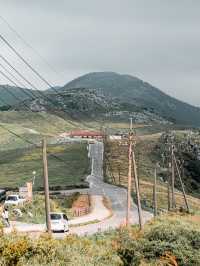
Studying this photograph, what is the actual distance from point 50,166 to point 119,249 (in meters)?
98.8

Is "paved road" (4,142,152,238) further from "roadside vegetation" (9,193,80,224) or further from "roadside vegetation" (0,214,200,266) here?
"roadside vegetation" (0,214,200,266)

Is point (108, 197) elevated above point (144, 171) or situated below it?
above

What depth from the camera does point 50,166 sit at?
129 m

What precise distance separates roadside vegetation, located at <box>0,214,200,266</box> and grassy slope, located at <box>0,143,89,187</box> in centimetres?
7313

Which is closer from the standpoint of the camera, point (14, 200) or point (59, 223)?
point (59, 223)

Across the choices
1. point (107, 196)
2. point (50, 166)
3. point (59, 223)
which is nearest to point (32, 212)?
point (59, 223)

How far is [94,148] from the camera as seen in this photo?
169 metres

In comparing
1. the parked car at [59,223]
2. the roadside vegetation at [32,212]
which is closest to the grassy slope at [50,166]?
the roadside vegetation at [32,212]

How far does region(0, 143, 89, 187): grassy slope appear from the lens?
375 ft

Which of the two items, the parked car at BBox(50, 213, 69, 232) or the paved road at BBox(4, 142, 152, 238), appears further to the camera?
the paved road at BBox(4, 142, 152, 238)

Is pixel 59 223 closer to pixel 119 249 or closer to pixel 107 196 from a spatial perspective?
pixel 119 249

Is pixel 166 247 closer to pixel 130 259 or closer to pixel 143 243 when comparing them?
pixel 143 243

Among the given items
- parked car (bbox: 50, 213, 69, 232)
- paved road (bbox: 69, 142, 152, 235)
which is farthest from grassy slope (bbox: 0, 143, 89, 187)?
parked car (bbox: 50, 213, 69, 232)

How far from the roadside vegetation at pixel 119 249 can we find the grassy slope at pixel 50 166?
73132 mm
